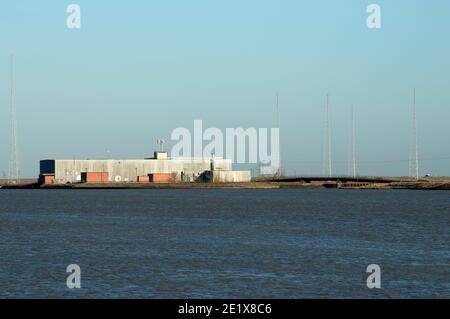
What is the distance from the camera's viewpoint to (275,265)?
5338cm

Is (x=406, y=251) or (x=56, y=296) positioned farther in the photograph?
(x=406, y=251)

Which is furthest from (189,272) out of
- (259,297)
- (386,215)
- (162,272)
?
(386,215)

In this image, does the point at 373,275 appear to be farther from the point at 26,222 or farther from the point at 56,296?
the point at 26,222

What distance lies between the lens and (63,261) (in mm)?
56000

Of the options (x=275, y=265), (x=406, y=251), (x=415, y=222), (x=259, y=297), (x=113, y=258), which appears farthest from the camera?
(x=415, y=222)

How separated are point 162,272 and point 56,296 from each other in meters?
9.49

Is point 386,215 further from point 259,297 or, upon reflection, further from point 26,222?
point 259,297

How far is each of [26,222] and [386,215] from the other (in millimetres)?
45995

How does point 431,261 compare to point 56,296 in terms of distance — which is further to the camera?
point 431,261
